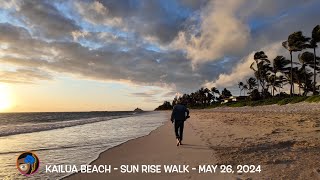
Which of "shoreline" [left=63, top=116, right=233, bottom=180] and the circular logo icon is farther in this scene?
the circular logo icon

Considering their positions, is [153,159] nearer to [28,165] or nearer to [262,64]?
[28,165]

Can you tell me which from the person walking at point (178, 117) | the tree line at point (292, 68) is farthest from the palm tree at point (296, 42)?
the person walking at point (178, 117)

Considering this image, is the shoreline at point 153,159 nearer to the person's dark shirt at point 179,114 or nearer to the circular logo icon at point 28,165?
the person's dark shirt at point 179,114

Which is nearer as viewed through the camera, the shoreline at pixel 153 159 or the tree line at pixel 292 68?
the shoreline at pixel 153 159

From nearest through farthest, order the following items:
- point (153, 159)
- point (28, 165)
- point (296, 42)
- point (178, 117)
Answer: point (28, 165), point (153, 159), point (178, 117), point (296, 42)

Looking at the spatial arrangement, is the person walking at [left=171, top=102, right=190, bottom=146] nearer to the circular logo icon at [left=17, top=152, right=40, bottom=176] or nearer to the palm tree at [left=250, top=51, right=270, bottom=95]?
the circular logo icon at [left=17, top=152, right=40, bottom=176]

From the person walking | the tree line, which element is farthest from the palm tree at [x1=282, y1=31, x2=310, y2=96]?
the person walking

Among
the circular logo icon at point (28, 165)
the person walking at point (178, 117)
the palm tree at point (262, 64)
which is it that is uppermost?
the palm tree at point (262, 64)

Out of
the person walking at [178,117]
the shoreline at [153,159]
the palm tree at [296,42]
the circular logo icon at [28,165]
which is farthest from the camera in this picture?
the palm tree at [296,42]

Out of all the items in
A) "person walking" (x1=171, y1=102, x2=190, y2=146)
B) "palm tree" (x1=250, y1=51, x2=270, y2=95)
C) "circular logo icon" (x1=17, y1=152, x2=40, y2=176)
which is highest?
"palm tree" (x1=250, y1=51, x2=270, y2=95)

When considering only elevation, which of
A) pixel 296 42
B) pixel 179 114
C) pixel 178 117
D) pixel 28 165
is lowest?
pixel 28 165

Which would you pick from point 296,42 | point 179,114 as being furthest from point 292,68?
point 179,114

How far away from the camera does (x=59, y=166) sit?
959cm

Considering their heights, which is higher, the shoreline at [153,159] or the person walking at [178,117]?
the person walking at [178,117]
